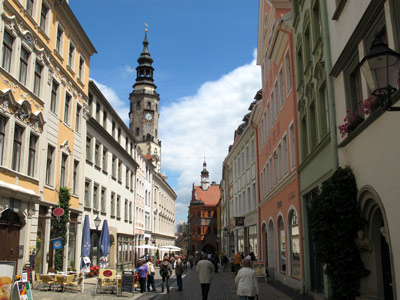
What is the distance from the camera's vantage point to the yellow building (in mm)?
16906

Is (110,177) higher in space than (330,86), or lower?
higher

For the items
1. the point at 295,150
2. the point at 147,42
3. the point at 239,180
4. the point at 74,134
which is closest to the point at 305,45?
the point at 295,150

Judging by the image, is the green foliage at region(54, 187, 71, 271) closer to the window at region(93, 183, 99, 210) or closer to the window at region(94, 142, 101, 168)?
the window at region(93, 183, 99, 210)

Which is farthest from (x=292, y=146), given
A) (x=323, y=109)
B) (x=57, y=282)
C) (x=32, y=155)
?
(x=32, y=155)

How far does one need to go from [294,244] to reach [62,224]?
12.0 metres

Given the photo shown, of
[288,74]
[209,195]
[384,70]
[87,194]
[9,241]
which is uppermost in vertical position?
[209,195]

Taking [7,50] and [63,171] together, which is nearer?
[7,50]

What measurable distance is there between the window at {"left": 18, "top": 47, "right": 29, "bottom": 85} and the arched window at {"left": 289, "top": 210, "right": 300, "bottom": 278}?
42.1 ft

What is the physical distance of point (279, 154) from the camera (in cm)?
2247

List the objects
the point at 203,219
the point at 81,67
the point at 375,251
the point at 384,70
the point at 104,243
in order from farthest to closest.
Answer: the point at 203,219 < the point at 81,67 < the point at 104,243 < the point at 375,251 < the point at 384,70

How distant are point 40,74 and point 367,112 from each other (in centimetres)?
1620

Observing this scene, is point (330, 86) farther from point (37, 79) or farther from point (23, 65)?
point (37, 79)

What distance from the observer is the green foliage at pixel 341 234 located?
978 centimetres

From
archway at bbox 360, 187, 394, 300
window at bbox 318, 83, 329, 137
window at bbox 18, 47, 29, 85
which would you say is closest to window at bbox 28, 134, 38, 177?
window at bbox 18, 47, 29, 85
